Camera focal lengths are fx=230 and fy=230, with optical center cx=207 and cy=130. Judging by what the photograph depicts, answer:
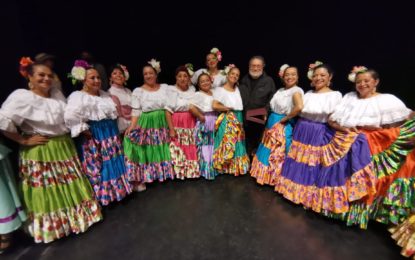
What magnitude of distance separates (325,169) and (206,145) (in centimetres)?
135

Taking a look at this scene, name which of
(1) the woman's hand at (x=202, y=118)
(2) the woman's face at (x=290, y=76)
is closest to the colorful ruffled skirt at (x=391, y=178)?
(2) the woman's face at (x=290, y=76)

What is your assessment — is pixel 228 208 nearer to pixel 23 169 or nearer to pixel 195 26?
pixel 23 169

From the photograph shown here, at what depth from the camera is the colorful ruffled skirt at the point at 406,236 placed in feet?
5.93

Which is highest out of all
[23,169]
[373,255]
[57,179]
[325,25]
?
[325,25]

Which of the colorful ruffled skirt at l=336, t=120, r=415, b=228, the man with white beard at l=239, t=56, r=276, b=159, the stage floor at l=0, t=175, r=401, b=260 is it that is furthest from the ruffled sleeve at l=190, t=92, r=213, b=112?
the colorful ruffled skirt at l=336, t=120, r=415, b=228

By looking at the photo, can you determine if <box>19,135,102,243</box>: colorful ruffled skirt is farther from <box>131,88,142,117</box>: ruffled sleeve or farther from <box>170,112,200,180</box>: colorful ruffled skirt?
<box>170,112,200,180</box>: colorful ruffled skirt

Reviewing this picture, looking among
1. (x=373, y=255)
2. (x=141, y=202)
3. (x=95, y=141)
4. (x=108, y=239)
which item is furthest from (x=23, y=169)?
(x=373, y=255)

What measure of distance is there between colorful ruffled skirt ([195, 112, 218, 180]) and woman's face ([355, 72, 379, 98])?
1491 millimetres

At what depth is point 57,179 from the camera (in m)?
2.00

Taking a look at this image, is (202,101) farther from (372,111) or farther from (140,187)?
(372,111)

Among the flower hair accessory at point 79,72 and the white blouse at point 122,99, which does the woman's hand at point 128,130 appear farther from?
the flower hair accessory at point 79,72

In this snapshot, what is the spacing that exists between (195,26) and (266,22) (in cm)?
101

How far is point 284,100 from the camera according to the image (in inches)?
101

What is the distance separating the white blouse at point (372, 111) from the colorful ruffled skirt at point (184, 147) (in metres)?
1.57
